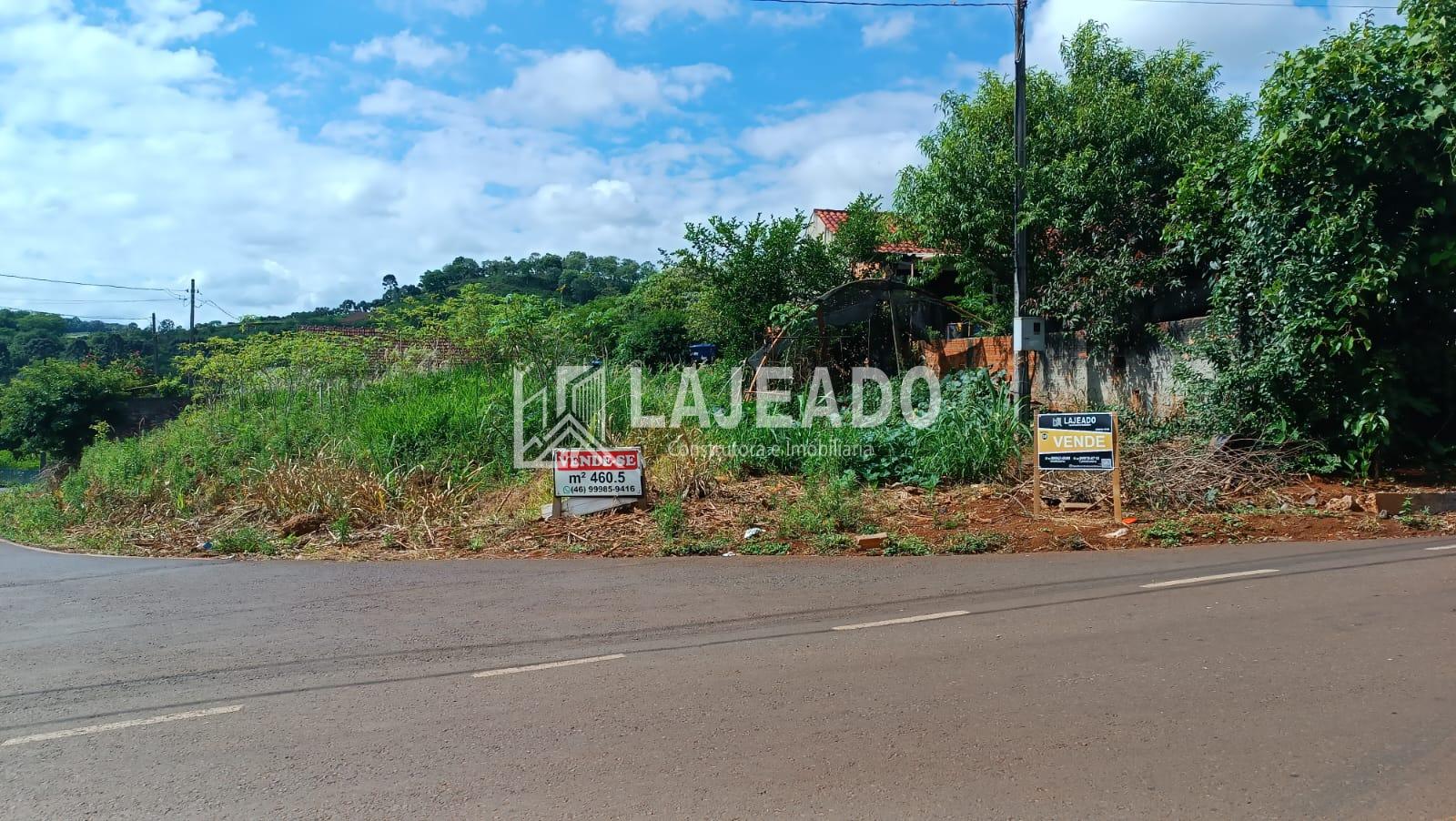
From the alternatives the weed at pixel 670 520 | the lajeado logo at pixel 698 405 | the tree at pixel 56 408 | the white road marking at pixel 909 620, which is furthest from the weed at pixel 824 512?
the tree at pixel 56 408

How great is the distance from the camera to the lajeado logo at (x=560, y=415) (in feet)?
44.7

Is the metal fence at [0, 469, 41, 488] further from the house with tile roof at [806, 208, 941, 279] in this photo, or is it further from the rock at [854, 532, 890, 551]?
the rock at [854, 532, 890, 551]

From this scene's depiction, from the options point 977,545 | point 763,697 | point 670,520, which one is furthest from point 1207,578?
point 670,520

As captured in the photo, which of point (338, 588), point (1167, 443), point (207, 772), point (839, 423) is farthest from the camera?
point (839, 423)

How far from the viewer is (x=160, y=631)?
6.89 meters

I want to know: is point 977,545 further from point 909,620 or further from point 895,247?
point 895,247

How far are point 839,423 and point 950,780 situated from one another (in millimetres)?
9557

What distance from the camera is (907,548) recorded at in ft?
30.6

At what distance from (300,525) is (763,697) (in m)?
Result: 8.78

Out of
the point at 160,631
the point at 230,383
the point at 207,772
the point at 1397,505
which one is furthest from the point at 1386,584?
the point at 230,383

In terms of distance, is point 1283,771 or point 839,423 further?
point 839,423

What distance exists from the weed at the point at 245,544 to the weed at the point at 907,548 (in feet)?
24.1

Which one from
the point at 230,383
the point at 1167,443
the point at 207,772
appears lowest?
the point at 207,772

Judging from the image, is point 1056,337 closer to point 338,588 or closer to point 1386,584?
point 1386,584
